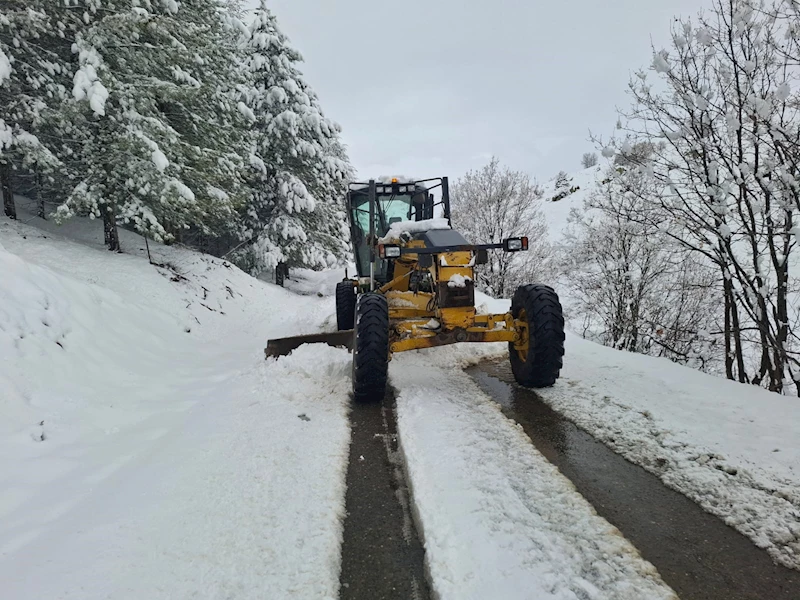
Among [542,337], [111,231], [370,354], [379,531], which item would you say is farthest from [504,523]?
[111,231]

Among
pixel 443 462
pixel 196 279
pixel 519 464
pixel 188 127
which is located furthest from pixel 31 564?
pixel 188 127

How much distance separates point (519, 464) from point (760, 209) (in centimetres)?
376

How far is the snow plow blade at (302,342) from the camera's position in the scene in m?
6.25

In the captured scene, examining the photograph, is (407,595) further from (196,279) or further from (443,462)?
(196,279)

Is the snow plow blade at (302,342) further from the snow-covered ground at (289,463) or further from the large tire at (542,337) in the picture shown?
the large tire at (542,337)

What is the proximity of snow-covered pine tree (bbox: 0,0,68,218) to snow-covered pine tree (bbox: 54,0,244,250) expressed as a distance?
447mm

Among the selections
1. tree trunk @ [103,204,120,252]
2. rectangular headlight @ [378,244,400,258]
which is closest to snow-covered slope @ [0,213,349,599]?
rectangular headlight @ [378,244,400,258]

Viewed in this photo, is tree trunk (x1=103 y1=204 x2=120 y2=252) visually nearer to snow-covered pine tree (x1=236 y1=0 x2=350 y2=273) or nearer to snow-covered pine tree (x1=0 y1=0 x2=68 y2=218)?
snow-covered pine tree (x1=0 y1=0 x2=68 y2=218)

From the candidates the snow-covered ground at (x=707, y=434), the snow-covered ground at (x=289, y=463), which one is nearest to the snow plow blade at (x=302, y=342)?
the snow-covered ground at (x=289, y=463)

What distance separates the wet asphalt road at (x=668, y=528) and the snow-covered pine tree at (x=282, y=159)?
13.8 m

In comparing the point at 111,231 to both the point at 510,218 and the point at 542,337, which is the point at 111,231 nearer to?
the point at 542,337

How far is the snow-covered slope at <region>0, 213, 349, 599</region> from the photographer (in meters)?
2.21

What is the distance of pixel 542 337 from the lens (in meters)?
4.71

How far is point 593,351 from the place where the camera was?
21.0 feet
